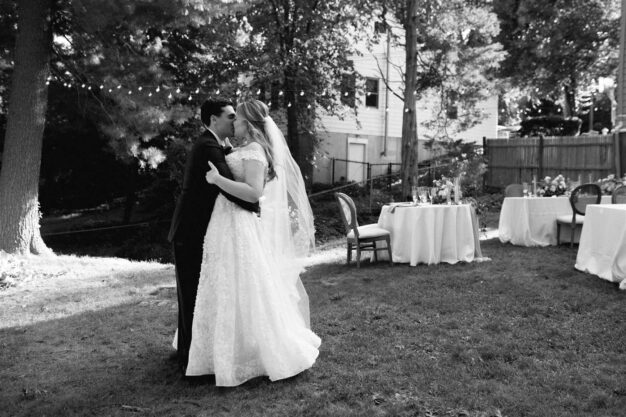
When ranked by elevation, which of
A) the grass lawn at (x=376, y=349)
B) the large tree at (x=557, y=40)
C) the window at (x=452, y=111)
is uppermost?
the large tree at (x=557, y=40)

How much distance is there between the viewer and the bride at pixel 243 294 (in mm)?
3986

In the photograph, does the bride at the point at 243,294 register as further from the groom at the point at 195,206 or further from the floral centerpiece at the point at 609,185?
the floral centerpiece at the point at 609,185

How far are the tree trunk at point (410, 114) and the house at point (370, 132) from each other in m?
7.34

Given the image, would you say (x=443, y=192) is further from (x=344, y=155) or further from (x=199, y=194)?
(x=344, y=155)

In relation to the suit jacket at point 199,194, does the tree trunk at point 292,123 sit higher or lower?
higher

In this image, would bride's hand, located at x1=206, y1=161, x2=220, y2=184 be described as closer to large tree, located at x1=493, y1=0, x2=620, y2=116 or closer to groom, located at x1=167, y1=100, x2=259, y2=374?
groom, located at x1=167, y1=100, x2=259, y2=374

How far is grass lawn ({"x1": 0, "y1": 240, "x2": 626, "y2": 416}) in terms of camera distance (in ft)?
12.2

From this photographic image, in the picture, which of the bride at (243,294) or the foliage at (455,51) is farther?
the foliage at (455,51)

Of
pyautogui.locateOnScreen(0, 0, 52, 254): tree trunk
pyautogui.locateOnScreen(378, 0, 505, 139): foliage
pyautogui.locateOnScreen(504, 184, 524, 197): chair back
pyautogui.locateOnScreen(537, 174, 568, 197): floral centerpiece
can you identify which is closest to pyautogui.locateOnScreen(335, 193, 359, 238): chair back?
pyautogui.locateOnScreen(537, 174, 568, 197): floral centerpiece

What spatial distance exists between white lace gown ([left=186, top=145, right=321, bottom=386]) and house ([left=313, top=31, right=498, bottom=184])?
1761 centimetres

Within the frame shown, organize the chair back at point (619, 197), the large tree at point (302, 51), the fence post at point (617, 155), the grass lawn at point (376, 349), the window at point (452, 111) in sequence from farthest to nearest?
the window at point (452, 111) → the large tree at point (302, 51) → the fence post at point (617, 155) → the chair back at point (619, 197) → the grass lawn at point (376, 349)

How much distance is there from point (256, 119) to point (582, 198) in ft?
25.7

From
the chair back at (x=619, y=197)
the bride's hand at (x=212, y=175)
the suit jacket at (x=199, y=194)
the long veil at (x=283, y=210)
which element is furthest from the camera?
the chair back at (x=619, y=197)

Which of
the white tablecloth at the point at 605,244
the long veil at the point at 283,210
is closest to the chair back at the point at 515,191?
the white tablecloth at the point at 605,244
